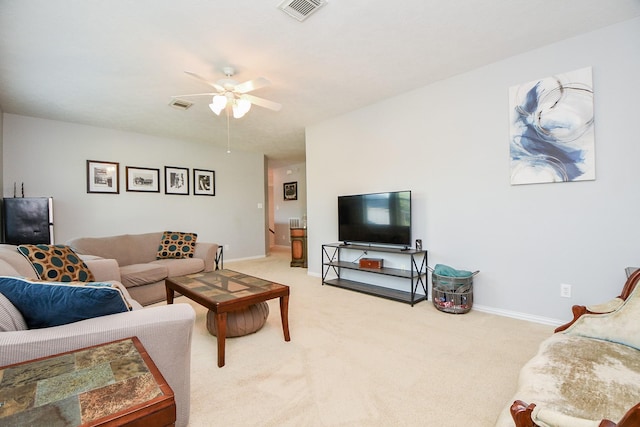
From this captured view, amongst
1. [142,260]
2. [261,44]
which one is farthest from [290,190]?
[261,44]

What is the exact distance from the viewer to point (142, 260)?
402 cm

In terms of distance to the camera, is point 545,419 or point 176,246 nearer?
point 545,419

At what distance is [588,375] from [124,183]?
6.03 m

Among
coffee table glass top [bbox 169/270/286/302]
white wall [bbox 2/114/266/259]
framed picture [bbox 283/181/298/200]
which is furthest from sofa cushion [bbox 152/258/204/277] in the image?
framed picture [bbox 283/181/298/200]

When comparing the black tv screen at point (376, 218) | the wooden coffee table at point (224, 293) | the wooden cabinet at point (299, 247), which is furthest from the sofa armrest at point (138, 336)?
the wooden cabinet at point (299, 247)

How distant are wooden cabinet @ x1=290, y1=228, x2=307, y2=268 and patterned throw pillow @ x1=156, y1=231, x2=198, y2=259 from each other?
7.01ft

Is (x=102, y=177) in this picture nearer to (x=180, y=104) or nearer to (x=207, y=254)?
(x=180, y=104)

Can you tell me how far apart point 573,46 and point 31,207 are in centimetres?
625

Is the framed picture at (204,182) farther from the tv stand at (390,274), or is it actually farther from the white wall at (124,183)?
the tv stand at (390,274)

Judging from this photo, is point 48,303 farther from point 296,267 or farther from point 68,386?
point 296,267

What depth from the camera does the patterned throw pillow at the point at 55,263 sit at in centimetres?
225

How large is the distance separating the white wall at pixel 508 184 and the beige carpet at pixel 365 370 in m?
0.53

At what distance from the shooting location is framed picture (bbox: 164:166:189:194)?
5566 mm

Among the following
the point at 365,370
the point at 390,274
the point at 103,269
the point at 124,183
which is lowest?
the point at 365,370
